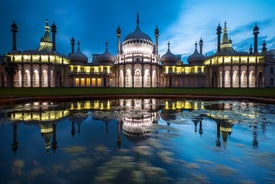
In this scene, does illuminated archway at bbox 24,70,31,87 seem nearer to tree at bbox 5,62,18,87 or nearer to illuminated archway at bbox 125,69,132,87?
tree at bbox 5,62,18,87

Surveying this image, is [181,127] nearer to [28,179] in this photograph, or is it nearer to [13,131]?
[28,179]

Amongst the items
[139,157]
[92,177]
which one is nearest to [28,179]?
[92,177]

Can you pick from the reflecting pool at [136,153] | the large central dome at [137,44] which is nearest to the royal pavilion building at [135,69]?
the large central dome at [137,44]

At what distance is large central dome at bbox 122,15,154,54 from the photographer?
5631 cm

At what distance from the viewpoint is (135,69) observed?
5325 cm

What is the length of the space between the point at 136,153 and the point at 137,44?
55010 mm

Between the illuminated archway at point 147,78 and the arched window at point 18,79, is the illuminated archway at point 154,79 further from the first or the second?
the arched window at point 18,79

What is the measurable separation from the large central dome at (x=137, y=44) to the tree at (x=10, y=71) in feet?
110

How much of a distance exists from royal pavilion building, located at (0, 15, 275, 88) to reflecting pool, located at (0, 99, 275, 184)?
46.6 metres

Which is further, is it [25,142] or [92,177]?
[25,142]

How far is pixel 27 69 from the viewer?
53062mm

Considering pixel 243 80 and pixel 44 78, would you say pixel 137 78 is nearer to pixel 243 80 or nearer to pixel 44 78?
pixel 44 78

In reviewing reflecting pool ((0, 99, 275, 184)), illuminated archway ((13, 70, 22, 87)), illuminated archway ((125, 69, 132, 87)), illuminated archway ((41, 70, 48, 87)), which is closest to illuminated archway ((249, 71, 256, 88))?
illuminated archway ((125, 69, 132, 87))

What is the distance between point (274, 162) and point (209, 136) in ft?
5.92
